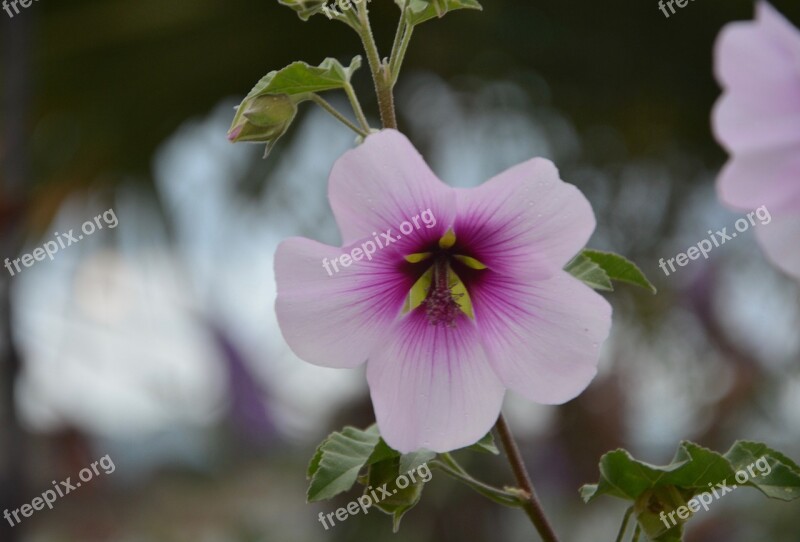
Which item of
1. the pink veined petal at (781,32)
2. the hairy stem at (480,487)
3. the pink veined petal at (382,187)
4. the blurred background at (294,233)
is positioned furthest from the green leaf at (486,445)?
the blurred background at (294,233)

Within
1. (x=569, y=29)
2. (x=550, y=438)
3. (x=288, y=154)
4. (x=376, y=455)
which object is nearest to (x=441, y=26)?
(x=569, y=29)

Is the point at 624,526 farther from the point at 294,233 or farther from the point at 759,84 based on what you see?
the point at 294,233

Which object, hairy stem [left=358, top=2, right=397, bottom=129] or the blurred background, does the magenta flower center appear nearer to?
hairy stem [left=358, top=2, right=397, bottom=129]

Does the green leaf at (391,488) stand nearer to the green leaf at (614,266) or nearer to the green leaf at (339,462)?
the green leaf at (339,462)

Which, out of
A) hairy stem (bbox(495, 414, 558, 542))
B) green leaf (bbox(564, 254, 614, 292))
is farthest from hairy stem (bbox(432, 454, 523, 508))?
green leaf (bbox(564, 254, 614, 292))

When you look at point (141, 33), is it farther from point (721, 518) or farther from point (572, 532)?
point (721, 518)

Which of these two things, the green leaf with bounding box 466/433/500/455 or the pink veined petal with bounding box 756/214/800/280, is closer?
the pink veined petal with bounding box 756/214/800/280
